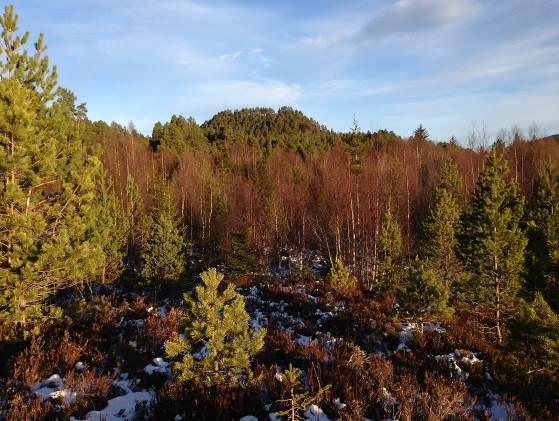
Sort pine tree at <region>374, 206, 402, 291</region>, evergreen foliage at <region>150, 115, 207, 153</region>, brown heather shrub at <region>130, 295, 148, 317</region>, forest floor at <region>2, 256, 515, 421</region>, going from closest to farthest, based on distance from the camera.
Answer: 1. forest floor at <region>2, 256, 515, 421</region>
2. brown heather shrub at <region>130, 295, 148, 317</region>
3. pine tree at <region>374, 206, 402, 291</region>
4. evergreen foliage at <region>150, 115, 207, 153</region>

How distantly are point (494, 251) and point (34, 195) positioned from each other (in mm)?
15548

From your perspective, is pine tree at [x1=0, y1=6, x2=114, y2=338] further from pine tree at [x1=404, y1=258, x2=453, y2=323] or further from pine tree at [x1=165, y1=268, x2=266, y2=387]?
pine tree at [x1=404, y1=258, x2=453, y2=323]

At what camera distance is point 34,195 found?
9.11 metres

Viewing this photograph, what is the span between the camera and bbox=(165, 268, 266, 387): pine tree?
6117 mm

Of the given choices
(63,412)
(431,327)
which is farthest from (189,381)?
(431,327)

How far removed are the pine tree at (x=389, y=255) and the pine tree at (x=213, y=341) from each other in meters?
14.0

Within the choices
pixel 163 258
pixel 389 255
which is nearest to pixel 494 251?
pixel 389 255

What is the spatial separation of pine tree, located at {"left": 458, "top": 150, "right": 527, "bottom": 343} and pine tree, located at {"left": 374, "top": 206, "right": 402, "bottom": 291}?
15.1ft

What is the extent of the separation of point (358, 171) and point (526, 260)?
46.5 feet

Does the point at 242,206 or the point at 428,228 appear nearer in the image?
the point at 428,228

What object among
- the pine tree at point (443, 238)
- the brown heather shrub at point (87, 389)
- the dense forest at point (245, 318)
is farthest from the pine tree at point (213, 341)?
the pine tree at point (443, 238)

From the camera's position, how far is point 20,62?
9.48 metres

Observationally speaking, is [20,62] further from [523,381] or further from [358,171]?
[358,171]

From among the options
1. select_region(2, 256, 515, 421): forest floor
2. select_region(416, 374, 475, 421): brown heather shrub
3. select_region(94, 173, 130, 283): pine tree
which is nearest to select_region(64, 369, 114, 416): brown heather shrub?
select_region(2, 256, 515, 421): forest floor
